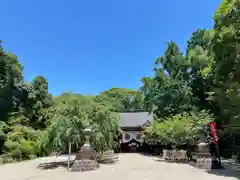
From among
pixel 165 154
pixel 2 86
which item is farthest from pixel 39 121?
pixel 165 154

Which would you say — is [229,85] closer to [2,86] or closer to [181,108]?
[181,108]

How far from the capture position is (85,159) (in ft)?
38.0

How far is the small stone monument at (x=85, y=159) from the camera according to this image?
36.4ft

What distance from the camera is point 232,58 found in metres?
9.52

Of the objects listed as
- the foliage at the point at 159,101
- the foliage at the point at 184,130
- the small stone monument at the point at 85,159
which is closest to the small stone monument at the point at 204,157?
the foliage at the point at 184,130

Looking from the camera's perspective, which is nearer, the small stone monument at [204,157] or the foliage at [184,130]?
the small stone monument at [204,157]

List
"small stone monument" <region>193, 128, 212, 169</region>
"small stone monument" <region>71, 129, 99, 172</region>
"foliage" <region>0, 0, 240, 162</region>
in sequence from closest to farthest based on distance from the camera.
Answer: "foliage" <region>0, 0, 240, 162</region> → "small stone monument" <region>193, 128, 212, 169</region> → "small stone monument" <region>71, 129, 99, 172</region>

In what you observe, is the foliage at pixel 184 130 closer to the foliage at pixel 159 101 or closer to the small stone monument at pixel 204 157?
the foliage at pixel 159 101

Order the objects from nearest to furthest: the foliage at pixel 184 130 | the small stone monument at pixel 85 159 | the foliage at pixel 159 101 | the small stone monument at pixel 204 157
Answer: the foliage at pixel 159 101, the small stone monument at pixel 204 157, the small stone monument at pixel 85 159, the foliage at pixel 184 130

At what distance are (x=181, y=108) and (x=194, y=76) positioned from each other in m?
3.13

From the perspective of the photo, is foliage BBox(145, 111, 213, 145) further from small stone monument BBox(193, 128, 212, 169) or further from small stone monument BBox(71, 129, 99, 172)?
small stone monument BBox(71, 129, 99, 172)

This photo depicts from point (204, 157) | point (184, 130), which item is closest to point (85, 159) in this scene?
point (204, 157)

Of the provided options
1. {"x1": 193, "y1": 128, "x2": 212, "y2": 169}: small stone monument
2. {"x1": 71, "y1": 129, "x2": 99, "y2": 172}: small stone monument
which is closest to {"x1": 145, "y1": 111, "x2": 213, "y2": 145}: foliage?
{"x1": 193, "y1": 128, "x2": 212, "y2": 169}: small stone monument

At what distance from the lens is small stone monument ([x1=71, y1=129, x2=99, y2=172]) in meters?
11.1
